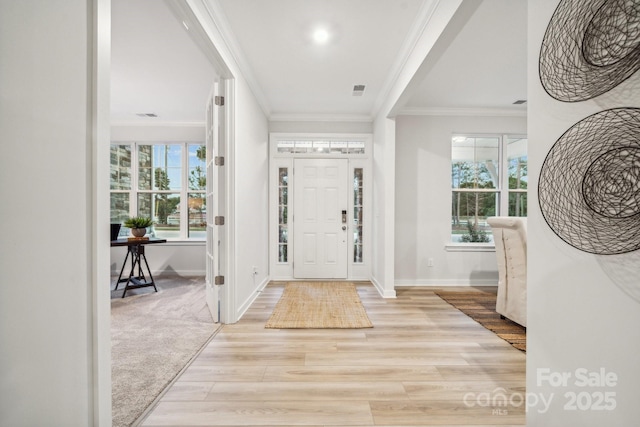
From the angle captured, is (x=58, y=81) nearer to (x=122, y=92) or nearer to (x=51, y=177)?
(x=51, y=177)

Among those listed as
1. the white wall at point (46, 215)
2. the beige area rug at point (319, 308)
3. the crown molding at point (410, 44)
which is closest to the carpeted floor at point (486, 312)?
the beige area rug at point (319, 308)

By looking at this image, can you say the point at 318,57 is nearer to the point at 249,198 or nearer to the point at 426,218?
the point at 249,198

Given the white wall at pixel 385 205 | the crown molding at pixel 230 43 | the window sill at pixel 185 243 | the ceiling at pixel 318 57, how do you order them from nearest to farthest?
1. the crown molding at pixel 230 43
2. the ceiling at pixel 318 57
3. the white wall at pixel 385 205
4. the window sill at pixel 185 243

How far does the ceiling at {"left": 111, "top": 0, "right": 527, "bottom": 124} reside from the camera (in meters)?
2.27

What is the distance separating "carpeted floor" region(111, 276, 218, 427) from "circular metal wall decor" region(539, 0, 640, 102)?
2.31 m

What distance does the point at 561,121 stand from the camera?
1.02 m

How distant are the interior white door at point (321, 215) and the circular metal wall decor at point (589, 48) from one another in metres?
3.60

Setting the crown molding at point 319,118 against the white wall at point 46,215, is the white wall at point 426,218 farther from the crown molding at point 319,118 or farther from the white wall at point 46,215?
the white wall at point 46,215

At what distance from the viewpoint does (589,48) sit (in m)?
0.89

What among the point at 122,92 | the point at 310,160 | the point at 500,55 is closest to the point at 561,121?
the point at 500,55

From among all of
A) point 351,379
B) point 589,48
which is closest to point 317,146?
point 351,379

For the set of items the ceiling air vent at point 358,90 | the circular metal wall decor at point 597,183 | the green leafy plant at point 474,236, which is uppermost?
the ceiling air vent at point 358,90

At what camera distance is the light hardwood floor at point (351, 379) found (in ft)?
4.97

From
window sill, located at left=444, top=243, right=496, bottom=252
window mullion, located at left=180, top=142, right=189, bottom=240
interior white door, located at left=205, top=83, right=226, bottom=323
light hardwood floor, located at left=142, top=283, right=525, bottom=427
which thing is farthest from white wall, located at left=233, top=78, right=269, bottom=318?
window sill, located at left=444, top=243, right=496, bottom=252
